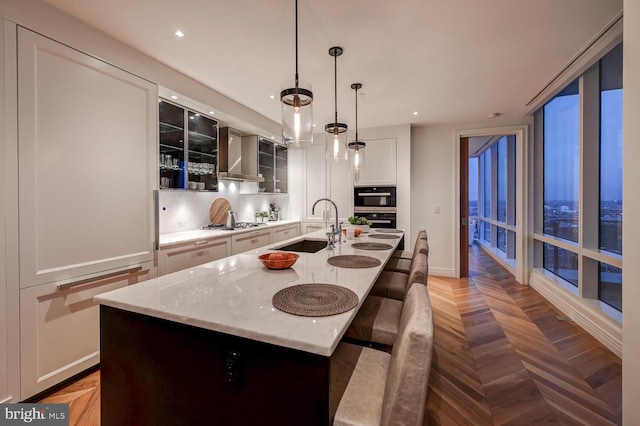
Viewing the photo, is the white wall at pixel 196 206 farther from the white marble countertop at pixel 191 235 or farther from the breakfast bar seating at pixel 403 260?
the breakfast bar seating at pixel 403 260

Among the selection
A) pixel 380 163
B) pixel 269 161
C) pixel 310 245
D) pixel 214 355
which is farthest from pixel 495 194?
pixel 214 355

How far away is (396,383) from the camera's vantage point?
0.86 m

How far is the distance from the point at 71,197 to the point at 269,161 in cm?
312

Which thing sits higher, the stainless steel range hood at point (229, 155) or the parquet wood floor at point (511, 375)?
the stainless steel range hood at point (229, 155)

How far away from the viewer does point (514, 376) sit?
80.9 inches

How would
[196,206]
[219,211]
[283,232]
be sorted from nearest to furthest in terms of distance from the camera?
1. [196,206]
2. [219,211]
3. [283,232]

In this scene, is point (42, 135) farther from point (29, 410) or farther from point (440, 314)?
point (440, 314)

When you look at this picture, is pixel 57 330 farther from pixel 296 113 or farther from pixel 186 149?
pixel 296 113

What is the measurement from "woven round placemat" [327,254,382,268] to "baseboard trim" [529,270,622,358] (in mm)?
2269

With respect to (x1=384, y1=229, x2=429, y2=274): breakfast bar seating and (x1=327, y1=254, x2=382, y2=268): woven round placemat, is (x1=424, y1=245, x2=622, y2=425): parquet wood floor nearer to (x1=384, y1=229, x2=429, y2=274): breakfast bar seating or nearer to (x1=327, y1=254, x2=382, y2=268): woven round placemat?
(x1=384, y1=229, x2=429, y2=274): breakfast bar seating

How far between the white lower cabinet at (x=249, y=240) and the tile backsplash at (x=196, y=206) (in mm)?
699

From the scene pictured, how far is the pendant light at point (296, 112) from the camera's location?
1.71 m

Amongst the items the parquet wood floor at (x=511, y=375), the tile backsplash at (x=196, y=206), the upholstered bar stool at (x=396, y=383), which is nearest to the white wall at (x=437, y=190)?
the parquet wood floor at (x=511, y=375)

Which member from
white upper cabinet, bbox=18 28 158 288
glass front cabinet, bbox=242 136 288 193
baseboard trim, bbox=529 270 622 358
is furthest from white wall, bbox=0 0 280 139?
baseboard trim, bbox=529 270 622 358
